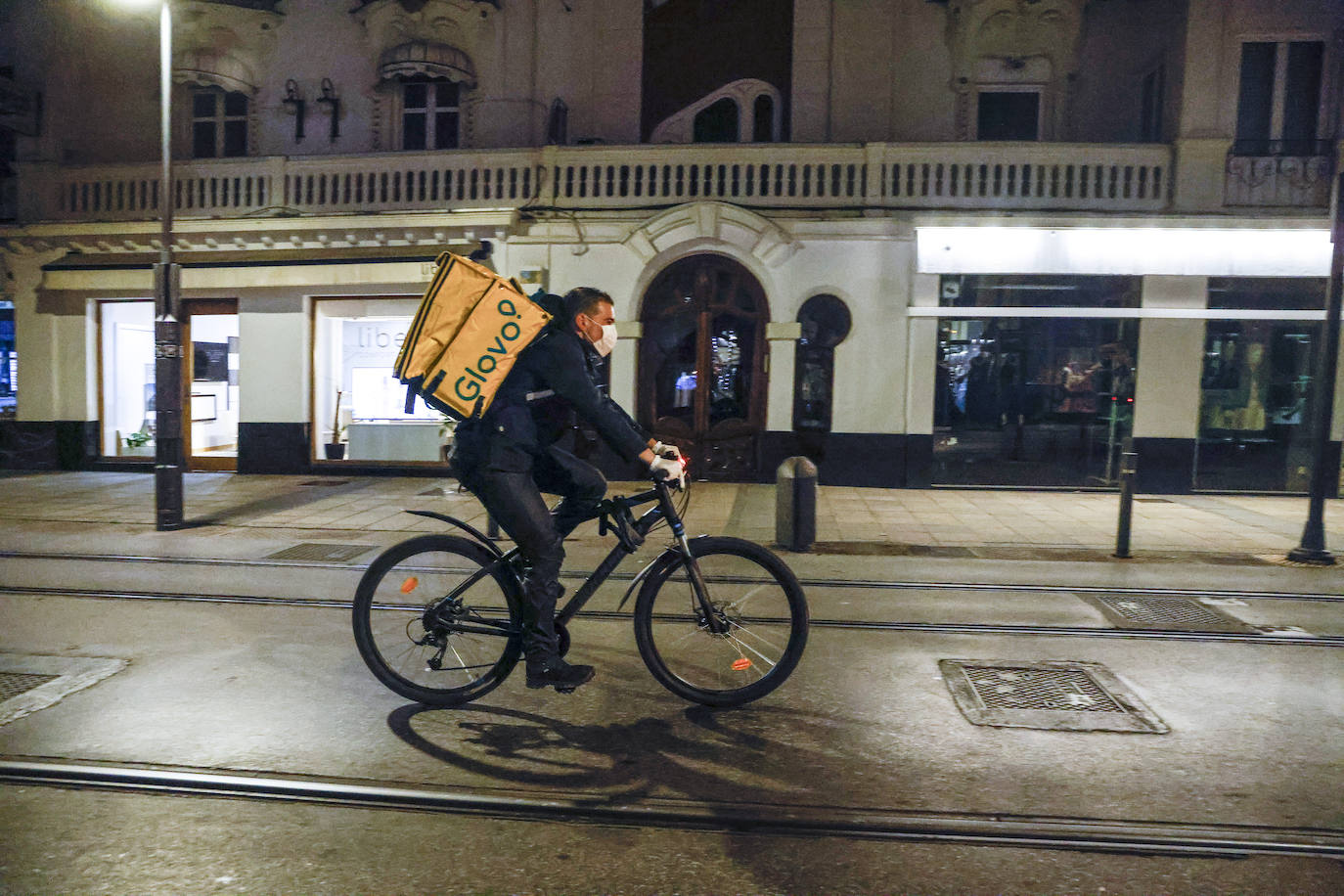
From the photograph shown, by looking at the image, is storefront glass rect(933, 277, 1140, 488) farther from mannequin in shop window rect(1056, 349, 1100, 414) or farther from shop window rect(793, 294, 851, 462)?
shop window rect(793, 294, 851, 462)

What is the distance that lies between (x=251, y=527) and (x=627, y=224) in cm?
706

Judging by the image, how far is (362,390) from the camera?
50.1 feet

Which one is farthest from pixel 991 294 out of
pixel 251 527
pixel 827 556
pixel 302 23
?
pixel 302 23

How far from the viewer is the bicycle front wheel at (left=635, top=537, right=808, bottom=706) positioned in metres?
4.19

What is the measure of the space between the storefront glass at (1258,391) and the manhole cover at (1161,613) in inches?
304

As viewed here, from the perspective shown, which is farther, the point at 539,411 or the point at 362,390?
the point at 362,390

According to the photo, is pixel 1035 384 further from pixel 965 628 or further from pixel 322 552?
pixel 322 552

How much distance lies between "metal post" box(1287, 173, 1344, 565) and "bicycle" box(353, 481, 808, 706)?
6.80m

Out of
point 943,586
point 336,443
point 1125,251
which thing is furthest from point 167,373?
point 1125,251

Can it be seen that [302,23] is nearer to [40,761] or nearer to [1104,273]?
[1104,273]

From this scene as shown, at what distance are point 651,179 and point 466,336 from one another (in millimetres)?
10657

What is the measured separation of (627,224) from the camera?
13906 mm

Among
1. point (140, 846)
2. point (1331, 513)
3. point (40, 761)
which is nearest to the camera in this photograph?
point (140, 846)

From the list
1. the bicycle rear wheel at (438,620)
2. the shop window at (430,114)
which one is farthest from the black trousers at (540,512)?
the shop window at (430,114)
